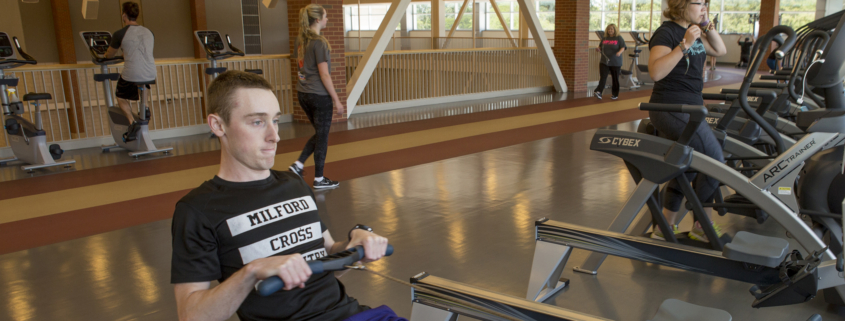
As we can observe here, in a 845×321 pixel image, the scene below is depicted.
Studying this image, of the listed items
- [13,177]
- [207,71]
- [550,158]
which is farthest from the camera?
[207,71]

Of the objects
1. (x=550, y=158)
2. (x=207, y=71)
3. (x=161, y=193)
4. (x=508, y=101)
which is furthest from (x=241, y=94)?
(x=508, y=101)

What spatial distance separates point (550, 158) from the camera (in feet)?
19.9

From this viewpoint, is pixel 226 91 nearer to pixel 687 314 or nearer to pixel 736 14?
pixel 687 314

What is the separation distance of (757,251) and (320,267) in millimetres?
1979

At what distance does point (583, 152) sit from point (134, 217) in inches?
172

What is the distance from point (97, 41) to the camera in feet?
20.8

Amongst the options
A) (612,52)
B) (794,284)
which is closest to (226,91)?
(794,284)

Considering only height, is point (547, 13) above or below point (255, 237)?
above

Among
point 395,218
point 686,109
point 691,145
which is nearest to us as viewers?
point 686,109

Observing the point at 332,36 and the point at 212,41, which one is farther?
the point at 332,36

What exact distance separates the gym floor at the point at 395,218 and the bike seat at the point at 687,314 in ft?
2.19

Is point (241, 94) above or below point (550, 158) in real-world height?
above

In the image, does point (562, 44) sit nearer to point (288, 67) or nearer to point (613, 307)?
point (288, 67)

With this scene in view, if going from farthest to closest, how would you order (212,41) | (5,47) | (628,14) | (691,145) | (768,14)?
(628,14) → (768,14) → (212,41) → (5,47) → (691,145)
